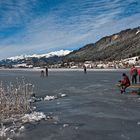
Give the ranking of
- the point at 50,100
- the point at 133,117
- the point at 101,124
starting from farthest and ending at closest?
the point at 50,100, the point at 133,117, the point at 101,124

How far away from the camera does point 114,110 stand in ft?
50.8

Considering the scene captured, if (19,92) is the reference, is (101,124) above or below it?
below

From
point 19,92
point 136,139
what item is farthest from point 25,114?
point 136,139

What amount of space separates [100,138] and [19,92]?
6652 mm

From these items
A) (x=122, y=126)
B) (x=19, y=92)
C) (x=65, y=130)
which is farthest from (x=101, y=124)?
(x=19, y=92)

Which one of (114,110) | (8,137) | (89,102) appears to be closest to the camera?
(8,137)

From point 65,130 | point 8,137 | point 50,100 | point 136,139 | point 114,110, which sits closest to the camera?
point 136,139

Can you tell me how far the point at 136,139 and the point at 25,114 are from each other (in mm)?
6045

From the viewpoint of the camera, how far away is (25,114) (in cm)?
1431

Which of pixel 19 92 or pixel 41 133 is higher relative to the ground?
pixel 19 92

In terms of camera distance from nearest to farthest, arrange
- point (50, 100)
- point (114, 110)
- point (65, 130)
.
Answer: point (65, 130) → point (114, 110) → point (50, 100)

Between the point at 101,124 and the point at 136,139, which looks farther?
the point at 101,124

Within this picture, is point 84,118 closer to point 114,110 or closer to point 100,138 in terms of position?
point 114,110

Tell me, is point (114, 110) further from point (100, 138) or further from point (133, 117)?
point (100, 138)
